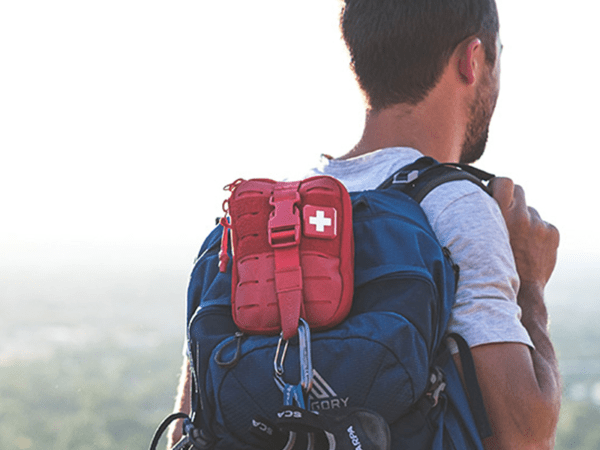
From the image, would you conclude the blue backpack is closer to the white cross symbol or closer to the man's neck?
the white cross symbol

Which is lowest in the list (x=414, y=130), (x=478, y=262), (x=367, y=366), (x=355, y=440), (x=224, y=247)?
(x=355, y=440)

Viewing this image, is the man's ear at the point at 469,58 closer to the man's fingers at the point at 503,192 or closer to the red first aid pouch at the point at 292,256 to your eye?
the man's fingers at the point at 503,192

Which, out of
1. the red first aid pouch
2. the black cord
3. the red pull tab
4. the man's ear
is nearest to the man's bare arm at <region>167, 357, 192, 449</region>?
the black cord

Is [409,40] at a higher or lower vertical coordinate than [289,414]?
higher

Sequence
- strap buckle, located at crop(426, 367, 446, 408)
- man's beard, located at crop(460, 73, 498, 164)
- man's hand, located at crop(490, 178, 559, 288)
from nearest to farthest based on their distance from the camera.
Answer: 1. strap buckle, located at crop(426, 367, 446, 408)
2. man's hand, located at crop(490, 178, 559, 288)
3. man's beard, located at crop(460, 73, 498, 164)

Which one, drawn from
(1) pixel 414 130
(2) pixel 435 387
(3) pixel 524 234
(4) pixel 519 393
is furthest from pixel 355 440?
(1) pixel 414 130

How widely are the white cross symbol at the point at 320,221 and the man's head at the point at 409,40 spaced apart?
627 millimetres

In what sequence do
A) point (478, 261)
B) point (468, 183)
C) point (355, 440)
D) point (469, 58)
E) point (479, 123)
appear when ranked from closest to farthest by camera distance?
point (355, 440) < point (478, 261) < point (468, 183) < point (469, 58) < point (479, 123)

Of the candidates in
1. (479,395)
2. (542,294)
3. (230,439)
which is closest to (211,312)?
(230,439)

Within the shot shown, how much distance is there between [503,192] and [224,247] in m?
0.79

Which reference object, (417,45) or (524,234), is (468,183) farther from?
(417,45)

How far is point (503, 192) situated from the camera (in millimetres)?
2027

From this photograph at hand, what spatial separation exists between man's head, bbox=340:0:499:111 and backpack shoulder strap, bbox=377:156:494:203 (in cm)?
34

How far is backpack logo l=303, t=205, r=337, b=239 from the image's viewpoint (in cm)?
182
